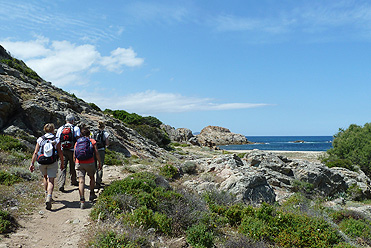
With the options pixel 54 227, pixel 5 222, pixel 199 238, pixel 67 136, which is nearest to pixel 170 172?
pixel 67 136

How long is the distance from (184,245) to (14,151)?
33.5ft

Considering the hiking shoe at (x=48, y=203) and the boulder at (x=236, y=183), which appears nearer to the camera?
the hiking shoe at (x=48, y=203)

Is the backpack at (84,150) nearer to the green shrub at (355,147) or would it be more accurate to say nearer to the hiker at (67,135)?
the hiker at (67,135)

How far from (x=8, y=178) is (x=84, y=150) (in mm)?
3380

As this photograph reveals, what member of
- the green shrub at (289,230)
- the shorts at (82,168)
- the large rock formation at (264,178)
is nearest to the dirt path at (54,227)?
the shorts at (82,168)

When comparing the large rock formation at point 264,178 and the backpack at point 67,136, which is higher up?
the backpack at point 67,136

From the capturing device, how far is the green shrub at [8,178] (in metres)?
8.45

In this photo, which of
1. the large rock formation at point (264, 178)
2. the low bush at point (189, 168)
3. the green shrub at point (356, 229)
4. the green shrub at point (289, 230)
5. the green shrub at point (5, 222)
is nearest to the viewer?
the green shrub at point (5, 222)

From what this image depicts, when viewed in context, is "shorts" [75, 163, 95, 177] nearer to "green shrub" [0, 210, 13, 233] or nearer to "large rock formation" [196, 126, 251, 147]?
"green shrub" [0, 210, 13, 233]

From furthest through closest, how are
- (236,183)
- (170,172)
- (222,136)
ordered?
(222,136), (170,172), (236,183)

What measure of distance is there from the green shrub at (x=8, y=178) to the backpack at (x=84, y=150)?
292 cm

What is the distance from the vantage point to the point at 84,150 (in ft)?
24.4

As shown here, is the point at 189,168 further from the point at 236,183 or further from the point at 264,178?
the point at 264,178

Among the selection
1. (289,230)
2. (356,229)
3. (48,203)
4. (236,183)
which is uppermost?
(48,203)
